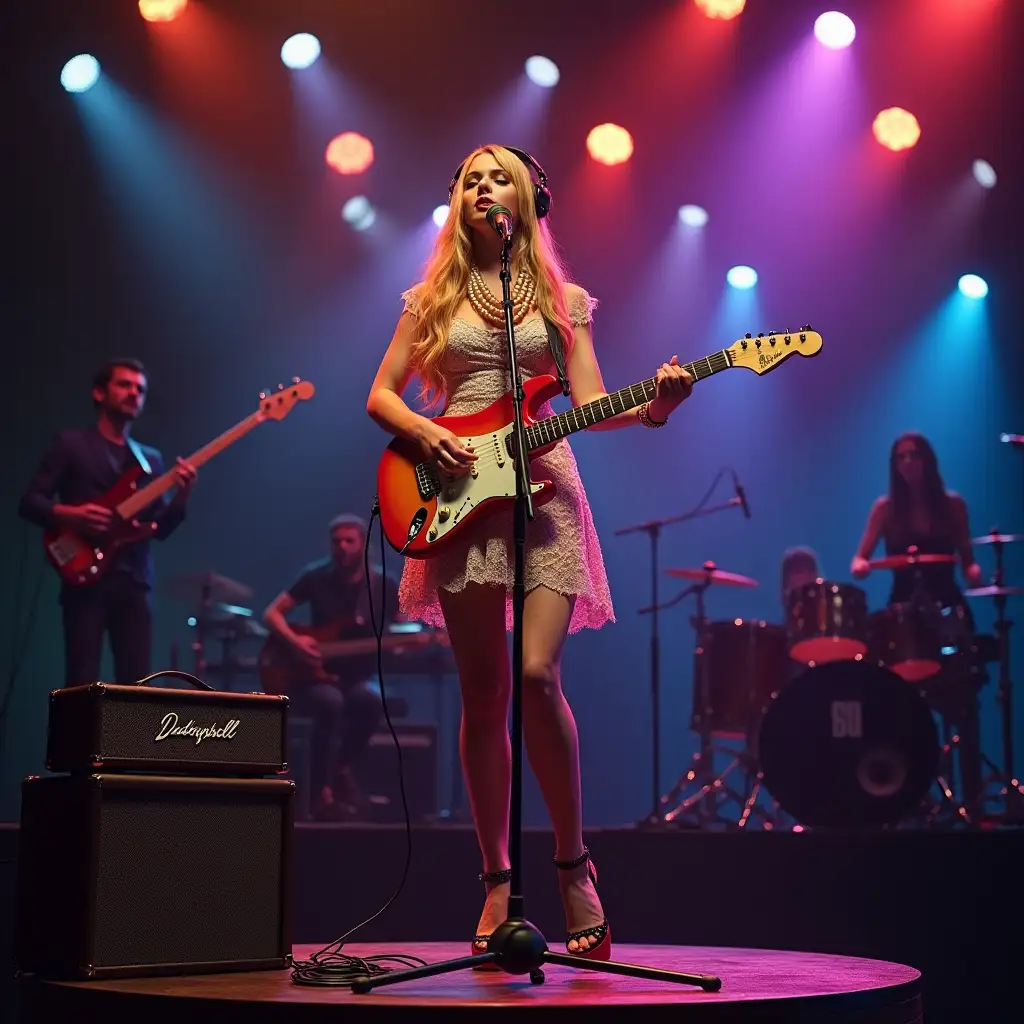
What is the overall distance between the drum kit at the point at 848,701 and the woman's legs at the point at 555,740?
2.86 meters

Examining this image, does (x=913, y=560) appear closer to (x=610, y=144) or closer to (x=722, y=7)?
(x=610, y=144)

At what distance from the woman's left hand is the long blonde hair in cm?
39

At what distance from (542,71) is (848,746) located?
4646 mm

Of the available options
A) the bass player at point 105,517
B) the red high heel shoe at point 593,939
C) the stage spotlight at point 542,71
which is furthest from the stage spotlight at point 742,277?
the red high heel shoe at point 593,939

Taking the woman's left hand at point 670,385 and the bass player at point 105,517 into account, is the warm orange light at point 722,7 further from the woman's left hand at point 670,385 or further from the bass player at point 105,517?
the woman's left hand at point 670,385

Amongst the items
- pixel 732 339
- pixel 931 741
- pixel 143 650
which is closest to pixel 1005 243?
pixel 732 339

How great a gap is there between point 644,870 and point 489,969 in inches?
83.2

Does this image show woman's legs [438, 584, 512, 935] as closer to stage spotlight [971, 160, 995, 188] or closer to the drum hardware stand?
the drum hardware stand

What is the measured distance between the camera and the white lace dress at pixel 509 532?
112 inches

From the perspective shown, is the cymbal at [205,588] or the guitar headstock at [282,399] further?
the cymbal at [205,588]

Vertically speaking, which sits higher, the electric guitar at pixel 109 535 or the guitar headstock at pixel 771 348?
the electric guitar at pixel 109 535

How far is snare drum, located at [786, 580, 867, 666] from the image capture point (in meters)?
6.38

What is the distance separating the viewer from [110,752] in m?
2.58

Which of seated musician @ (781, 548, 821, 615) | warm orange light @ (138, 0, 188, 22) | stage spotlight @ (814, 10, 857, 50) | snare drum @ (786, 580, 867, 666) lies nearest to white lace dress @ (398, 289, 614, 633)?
snare drum @ (786, 580, 867, 666)
